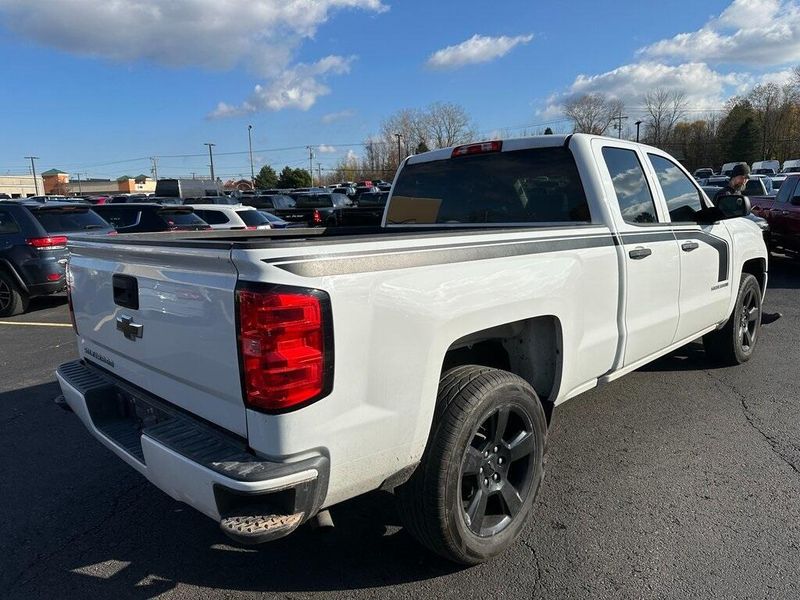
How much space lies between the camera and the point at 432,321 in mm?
2332

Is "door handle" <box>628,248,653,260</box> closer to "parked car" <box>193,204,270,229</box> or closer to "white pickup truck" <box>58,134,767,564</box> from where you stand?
"white pickup truck" <box>58,134,767,564</box>

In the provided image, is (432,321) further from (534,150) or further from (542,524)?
(534,150)

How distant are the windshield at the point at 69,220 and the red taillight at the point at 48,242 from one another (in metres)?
0.16

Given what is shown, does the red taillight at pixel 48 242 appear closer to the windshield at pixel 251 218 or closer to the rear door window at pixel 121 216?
the rear door window at pixel 121 216

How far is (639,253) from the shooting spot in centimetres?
360

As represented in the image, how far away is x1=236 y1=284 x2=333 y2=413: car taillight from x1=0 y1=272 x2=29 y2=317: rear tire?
8.91 m

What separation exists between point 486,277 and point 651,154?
95.7 inches

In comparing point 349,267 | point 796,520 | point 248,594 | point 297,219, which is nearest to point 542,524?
point 796,520

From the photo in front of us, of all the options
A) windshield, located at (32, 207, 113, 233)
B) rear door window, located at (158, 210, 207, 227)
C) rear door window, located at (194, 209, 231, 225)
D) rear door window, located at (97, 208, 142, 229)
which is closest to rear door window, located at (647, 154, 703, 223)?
windshield, located at (32, 207, 113, 233)

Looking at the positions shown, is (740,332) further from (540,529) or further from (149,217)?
(149,217)

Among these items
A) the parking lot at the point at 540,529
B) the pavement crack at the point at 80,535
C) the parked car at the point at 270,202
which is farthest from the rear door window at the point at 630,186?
the parked car at the point at 270,202

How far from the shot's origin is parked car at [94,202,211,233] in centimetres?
1160

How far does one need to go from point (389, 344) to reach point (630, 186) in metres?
2.56

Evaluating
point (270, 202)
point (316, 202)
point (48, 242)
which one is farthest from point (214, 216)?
point (270, 202)
